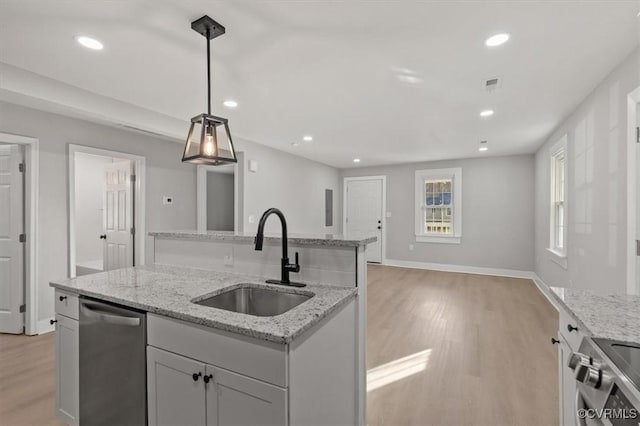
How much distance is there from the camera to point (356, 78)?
2.56 metres

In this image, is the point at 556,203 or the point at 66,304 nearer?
the point at 66,304

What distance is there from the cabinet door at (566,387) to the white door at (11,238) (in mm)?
4502

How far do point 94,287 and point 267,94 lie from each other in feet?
7.05

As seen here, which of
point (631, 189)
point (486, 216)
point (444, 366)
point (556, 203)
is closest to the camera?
point (631, 189)

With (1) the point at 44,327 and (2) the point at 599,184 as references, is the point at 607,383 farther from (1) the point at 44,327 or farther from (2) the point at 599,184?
(1) the point at 44,327

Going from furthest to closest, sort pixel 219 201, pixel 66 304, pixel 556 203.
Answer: pixel 219 201, pixel 556 203, pixel 66 304

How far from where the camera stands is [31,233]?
10.1 feet

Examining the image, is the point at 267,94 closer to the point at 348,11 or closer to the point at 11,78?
the point at 348,11

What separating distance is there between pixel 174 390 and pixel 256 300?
1.96ft

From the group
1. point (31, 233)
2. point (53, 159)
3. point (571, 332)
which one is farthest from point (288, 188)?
point (571, 332)

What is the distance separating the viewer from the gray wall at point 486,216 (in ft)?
19.1

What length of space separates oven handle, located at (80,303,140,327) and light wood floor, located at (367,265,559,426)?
4.96 ft

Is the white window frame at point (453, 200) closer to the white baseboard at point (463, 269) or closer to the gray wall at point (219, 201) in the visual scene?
the white baseboard at point (463, 269)

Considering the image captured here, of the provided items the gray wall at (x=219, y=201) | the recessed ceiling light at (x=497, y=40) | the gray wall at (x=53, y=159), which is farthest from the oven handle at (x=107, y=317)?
the gray wall at (x=219, y=201)
